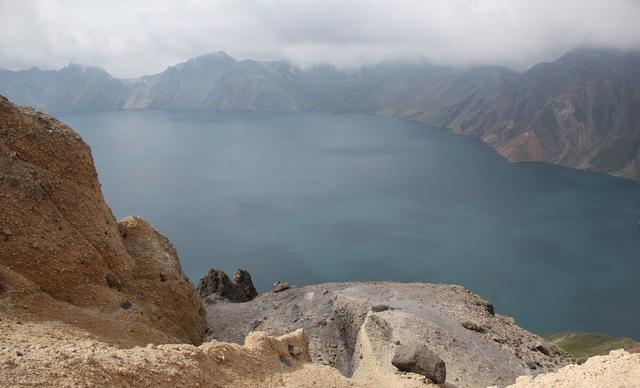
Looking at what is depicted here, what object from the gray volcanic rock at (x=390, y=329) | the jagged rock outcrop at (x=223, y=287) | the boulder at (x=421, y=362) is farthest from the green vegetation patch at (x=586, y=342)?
the boulder at (x=421, y=362)

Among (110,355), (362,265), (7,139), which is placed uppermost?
(7,139)

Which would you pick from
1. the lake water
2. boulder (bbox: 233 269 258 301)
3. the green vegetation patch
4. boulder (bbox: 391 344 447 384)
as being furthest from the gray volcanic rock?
the lake water

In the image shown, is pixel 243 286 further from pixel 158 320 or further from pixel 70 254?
pixel 70 254

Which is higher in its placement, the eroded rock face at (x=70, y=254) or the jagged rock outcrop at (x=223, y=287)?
the eroded rock face at (x=70, y=254)

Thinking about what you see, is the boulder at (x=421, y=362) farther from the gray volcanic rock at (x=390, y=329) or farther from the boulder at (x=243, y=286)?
the boulder at (x=243, y=286)

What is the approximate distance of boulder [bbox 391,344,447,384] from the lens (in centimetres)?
2962

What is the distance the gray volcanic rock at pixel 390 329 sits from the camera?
3512 cm

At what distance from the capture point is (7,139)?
3350 cm

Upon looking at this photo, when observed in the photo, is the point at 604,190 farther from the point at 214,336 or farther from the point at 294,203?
the point at 214,336

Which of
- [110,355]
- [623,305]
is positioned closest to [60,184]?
[110,355]

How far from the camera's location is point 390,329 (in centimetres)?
3878

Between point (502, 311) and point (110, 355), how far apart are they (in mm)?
87201

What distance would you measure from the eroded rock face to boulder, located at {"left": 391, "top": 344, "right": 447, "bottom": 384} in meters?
15.7

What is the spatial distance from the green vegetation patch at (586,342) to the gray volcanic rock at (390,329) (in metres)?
38.1
